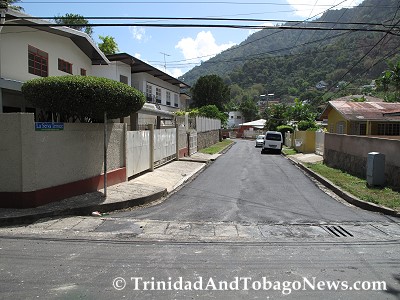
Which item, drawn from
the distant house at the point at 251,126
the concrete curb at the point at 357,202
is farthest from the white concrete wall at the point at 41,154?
the distant house at the point at 251,126

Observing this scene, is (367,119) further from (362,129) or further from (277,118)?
(277,118)

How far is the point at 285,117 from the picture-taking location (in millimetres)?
68000

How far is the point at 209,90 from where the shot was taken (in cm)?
7912

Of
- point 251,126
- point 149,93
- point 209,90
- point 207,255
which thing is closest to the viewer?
point 207,255

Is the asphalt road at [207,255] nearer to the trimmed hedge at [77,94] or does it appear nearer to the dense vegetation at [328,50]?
the trimmed hedge at [77,94]

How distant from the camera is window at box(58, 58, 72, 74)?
18256 mm

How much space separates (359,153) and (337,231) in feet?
31.7

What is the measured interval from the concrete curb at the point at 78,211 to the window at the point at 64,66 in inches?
382

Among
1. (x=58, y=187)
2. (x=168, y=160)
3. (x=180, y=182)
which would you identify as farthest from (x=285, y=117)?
(x=58, y=187)

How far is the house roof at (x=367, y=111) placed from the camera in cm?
2610

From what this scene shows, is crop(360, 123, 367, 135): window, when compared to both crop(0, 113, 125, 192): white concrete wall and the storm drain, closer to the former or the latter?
the storm drain

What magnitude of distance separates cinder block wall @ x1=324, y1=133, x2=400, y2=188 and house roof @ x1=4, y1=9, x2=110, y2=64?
487 inches

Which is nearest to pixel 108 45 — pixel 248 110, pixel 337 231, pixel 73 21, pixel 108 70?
pixel 73 21

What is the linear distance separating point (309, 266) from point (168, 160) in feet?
54.6
